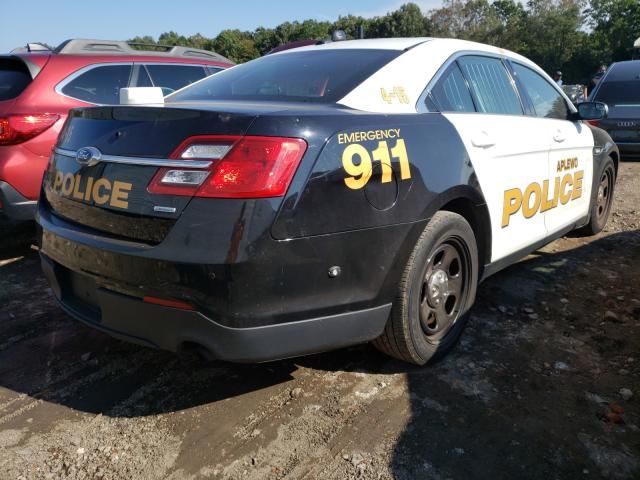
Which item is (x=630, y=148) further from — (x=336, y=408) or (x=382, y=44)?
(x=336, y=408)

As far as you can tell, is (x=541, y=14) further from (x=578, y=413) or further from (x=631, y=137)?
(x=578, y=413)

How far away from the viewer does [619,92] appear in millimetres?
9508

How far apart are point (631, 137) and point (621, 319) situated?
6.91 metres

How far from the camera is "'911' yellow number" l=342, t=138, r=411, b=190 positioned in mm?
2027

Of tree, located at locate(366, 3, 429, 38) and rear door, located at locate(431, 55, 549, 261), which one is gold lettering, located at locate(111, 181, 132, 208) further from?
tree, located at locate(366, 3, 429, 38)

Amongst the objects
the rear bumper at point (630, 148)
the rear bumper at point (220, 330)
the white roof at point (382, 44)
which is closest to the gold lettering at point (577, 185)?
the white roof at point (382, 44)

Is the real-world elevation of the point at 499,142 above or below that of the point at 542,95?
below

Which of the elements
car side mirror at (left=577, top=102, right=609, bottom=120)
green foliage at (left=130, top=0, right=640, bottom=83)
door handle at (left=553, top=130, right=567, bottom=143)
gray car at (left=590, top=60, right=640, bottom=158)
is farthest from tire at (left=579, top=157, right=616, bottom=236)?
green foliage at (left=130, top=0, right=640, bottom=83)

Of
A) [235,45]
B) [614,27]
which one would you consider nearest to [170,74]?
[614,27]

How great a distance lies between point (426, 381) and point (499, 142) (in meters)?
1.36

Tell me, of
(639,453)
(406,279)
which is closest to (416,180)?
(406,279)

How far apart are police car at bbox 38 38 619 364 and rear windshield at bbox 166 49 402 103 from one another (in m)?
0.02

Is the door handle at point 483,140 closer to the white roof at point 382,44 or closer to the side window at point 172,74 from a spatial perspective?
Answer: the white roof at point 382,44

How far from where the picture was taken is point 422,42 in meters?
2.91
